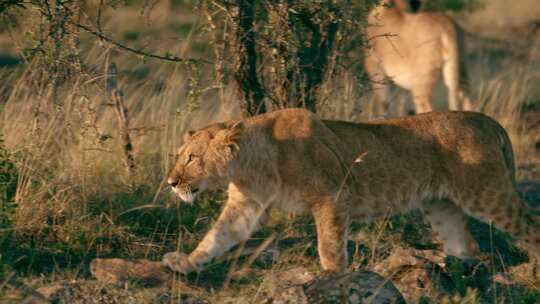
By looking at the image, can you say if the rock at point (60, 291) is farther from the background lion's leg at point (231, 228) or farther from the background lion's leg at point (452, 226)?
the background lion's leg at point (452, 226)

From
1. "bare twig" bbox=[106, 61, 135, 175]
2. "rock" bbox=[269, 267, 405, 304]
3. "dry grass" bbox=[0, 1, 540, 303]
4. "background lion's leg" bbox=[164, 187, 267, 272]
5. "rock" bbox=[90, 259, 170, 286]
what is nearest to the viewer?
"rock" bbox=[269, 267, 405, 304]

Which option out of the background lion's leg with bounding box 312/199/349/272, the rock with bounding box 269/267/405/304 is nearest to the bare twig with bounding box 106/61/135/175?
the background lion's leg with bounding box 312/199/349/272

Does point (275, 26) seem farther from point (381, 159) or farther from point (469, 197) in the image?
point (469, 197)

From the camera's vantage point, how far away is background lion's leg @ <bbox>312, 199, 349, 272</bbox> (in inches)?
217

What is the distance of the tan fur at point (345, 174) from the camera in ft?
18.2

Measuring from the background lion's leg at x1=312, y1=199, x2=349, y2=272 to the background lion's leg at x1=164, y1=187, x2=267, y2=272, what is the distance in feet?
1.31

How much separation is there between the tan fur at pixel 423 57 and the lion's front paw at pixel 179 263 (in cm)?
515

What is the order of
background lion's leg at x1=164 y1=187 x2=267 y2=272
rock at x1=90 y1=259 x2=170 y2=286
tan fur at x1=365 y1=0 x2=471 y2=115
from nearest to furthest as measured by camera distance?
rock at x1=90 y1=259 x2=170 y2=286 < background lion's leg at x1=164 y1=187 x2=267 y2=272 < tan fur at x1=365 y1=0 x2=471 y2=115

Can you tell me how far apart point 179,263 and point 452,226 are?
6.14ft

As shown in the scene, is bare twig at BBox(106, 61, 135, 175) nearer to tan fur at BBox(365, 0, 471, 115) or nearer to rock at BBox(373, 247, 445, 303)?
rock at BBox(373, 247, 445, 303)

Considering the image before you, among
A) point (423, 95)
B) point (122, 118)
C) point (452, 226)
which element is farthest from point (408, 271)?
point (423, 95)

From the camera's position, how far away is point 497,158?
598cm

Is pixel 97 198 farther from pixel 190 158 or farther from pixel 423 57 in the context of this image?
pixel 423 57

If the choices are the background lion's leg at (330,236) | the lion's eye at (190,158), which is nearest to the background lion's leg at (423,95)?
the background lion's leg at (330,236)
